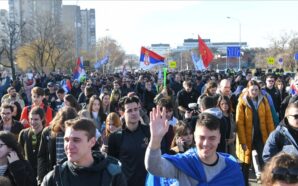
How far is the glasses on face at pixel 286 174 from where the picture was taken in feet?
8.47

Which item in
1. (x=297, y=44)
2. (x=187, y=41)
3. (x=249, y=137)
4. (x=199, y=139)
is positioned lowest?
(x=249, y=137)

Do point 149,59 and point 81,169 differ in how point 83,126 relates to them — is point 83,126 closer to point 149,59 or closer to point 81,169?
point 81,169

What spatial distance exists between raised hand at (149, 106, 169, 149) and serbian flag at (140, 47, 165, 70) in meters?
15.2

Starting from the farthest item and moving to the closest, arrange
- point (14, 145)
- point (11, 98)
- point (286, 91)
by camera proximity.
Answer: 1. point (286, 91)
2. point (11, 98)
3. point (14, 145)

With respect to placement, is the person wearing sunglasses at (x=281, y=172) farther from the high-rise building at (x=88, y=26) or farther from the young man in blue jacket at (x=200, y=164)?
the high-rise building at (x=88, y=26)

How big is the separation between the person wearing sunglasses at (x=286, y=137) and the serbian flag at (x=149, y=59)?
14093 millimetres

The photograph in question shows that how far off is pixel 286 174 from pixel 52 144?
346 centimetres

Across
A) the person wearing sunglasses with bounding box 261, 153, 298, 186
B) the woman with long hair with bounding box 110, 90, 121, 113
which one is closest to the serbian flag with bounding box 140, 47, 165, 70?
the woman with long hair with bounding box 110, 90, 121, 113

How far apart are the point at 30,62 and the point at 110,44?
2286 centimetres

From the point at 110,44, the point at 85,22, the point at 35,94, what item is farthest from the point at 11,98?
the point at 85,22

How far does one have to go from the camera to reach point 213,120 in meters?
3.49

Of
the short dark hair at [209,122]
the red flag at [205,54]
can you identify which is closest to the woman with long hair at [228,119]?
the short dark hair at [209,122]

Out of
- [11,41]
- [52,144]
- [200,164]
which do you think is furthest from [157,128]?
[11,41]

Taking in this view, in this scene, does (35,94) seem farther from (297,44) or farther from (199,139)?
(297,44)
